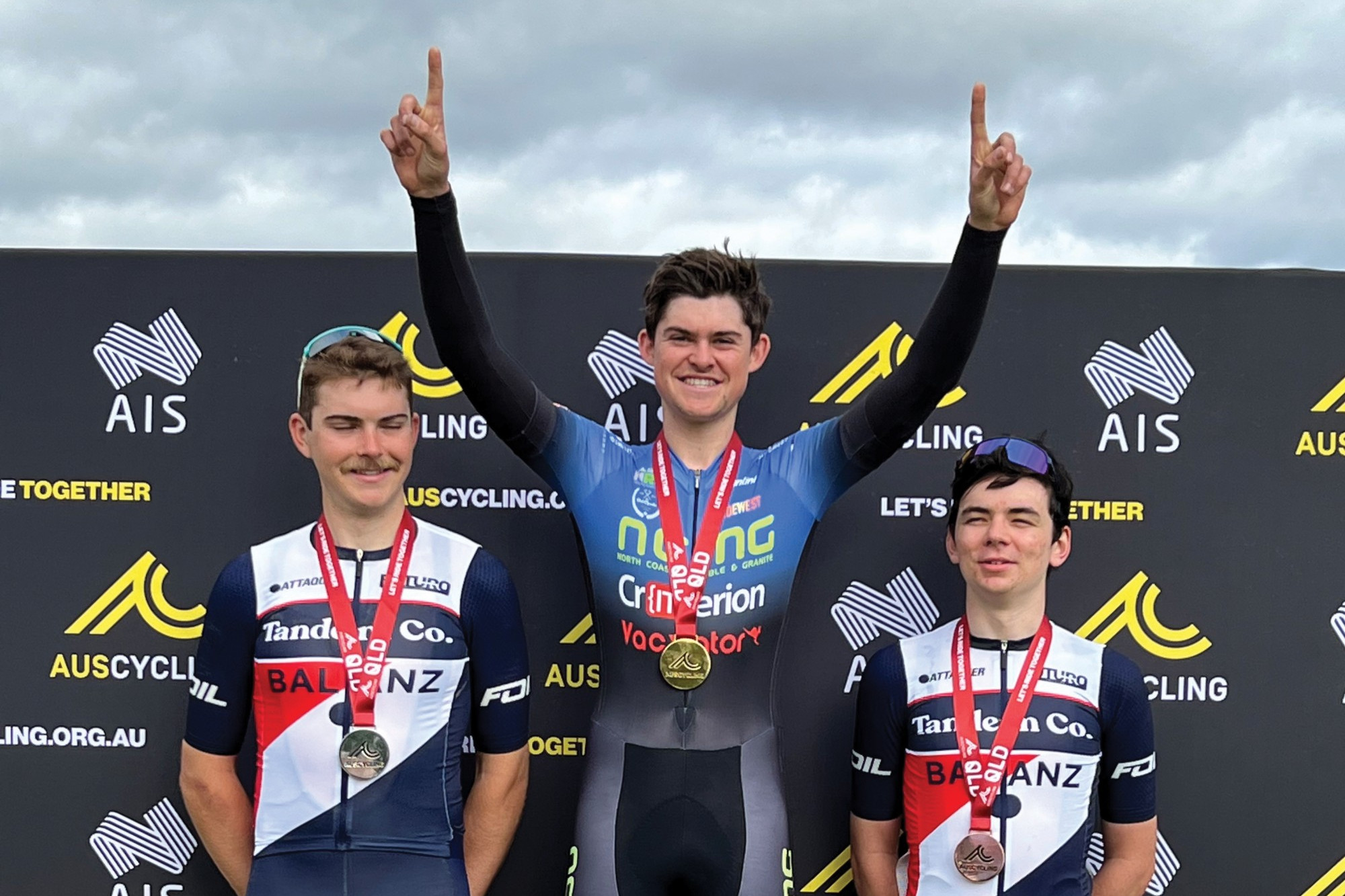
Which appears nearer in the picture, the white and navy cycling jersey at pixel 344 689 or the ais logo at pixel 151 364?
the white and navy cycling jersey at pixel 344 689

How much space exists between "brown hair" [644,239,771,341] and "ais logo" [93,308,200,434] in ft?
5.09

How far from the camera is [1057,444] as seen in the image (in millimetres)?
3295

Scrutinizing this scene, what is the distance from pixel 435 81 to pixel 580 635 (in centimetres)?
168

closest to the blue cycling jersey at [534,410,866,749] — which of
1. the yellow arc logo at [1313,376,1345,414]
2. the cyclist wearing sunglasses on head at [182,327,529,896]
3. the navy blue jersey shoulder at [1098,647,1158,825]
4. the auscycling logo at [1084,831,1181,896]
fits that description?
the cyclist wearing sunglasses on head at [182,327,529,896]

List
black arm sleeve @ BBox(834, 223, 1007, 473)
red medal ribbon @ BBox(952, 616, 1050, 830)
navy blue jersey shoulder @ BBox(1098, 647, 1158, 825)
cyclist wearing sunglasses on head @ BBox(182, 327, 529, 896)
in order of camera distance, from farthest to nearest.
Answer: navy blue jersey shoulder @ BBox(1098, 647, 1158, 825), red medal ribbon @ BBox(952, 616, 1050, 830), cyclist wearing sunglasses on head @ BBox(182, 327, 529, 896), black arm sleeve @ BBox(834, 223, 1007, 473)

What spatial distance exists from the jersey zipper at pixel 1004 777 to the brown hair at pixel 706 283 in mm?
1011

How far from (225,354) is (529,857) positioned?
180 centimetres

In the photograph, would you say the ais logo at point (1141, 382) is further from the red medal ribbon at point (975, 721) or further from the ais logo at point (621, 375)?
the ais logo at point (621, 375)

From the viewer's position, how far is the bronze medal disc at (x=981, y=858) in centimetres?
254

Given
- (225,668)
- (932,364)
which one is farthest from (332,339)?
(932,364)

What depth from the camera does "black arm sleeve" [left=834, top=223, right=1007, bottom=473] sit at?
93.3 inches

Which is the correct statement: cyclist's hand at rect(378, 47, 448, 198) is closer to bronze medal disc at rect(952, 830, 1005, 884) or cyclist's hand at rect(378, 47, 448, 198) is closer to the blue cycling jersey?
the blue cycling jersey

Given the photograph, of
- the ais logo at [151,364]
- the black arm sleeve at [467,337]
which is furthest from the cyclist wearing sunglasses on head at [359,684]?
the ais logo at [151,364]

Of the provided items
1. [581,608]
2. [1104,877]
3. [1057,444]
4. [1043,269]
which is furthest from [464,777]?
[1043,269]
